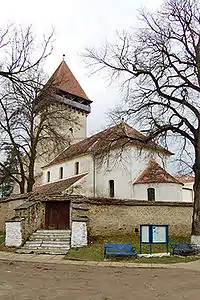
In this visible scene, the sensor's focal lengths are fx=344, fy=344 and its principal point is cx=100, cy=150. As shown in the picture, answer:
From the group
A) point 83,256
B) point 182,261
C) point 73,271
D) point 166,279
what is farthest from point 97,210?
point 166,279

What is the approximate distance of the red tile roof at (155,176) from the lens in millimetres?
28422

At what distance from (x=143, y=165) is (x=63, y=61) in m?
24.3

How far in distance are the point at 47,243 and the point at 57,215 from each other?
12.6 feet

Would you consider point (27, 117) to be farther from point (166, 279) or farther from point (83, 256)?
point (166, 279)

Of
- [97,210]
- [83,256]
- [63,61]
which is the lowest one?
[83,256]

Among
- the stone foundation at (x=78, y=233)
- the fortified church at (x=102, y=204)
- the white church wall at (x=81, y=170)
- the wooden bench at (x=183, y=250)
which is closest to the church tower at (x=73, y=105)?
the white church wall at (x=81, y=170)

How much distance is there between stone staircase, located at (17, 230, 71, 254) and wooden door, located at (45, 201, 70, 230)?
176cm

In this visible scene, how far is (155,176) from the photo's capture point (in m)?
28.4

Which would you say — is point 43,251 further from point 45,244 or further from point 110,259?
point 110,259

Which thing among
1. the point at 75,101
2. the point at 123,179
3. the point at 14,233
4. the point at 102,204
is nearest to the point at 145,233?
the point at 102,204

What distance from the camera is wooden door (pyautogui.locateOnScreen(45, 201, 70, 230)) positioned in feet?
70.1

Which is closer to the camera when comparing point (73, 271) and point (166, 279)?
point (166, 279)

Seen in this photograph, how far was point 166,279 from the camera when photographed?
10.1 metres

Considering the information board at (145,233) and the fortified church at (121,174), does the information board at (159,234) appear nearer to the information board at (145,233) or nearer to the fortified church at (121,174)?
the information board at (145,233)
